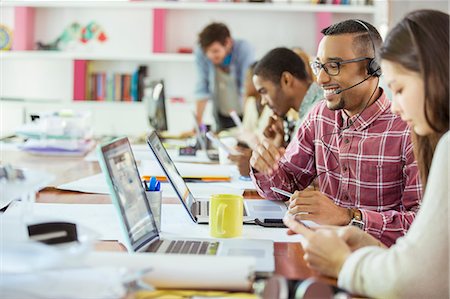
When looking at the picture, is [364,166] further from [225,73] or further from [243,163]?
[225,73]

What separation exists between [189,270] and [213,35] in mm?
3996

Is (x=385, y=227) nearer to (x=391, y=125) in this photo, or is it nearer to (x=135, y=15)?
(x=391, y=125)

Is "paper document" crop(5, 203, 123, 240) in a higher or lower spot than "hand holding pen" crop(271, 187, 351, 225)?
lower

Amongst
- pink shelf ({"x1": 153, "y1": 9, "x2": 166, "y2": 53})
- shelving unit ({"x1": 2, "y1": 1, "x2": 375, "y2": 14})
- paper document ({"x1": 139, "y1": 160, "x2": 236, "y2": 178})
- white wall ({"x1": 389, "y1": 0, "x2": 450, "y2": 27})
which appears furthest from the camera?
pink shelf ({"x1": 153, "y1": 9, "x2": 166, "y2": 53})

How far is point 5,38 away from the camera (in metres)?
6.09

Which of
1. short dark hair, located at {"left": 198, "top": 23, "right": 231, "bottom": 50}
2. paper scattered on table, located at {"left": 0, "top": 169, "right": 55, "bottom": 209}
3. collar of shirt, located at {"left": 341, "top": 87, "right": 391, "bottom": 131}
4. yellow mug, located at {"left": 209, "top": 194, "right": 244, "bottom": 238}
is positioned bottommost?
yellow mug, located at {"left": 209, "top": 194, "right": 244, "bottom": 238}

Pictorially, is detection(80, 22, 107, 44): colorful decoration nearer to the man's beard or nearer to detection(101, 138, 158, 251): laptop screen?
the man's beard

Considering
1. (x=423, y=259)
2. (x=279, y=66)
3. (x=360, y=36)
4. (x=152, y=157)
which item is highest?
(x=360, y=36)

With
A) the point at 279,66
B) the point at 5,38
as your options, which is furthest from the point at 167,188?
the point at 5,38

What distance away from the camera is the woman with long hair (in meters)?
1.29

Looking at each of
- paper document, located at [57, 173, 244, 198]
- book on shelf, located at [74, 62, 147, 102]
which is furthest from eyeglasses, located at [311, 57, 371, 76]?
book on shelf, located at [74, 62, 147, 102]

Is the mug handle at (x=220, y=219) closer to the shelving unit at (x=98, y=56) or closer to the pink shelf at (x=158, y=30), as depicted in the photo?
the shelving unit at (x=98, y=56)

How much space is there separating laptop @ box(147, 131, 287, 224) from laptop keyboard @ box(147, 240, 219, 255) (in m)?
0.28

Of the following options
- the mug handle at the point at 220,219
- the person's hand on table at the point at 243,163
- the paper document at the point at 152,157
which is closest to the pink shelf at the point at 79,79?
the paper document at the point at 152,157
